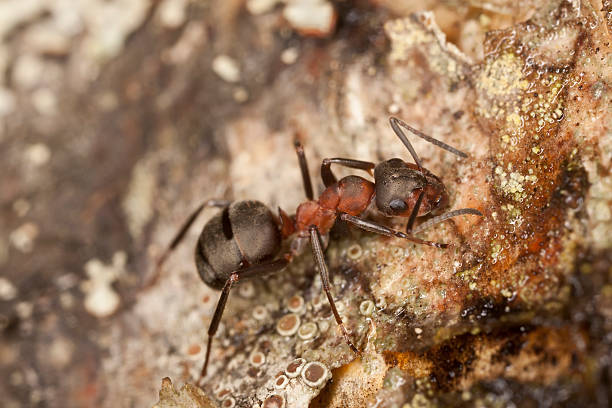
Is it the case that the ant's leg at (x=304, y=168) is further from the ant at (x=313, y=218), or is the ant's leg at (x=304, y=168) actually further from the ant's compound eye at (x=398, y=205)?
the ant's compound eye at (x=398, y=205)

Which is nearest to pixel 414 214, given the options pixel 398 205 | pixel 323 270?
pixel 398 205

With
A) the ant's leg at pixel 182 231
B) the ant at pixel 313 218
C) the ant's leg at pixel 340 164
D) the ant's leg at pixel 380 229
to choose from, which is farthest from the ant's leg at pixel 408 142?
the ant's leg at pixel 182 231

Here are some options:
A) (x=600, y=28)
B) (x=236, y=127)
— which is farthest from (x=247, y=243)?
(x=600, y=28)

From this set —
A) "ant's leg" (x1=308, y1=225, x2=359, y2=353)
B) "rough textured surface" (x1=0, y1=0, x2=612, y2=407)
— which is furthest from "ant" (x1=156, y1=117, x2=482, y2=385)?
"rough textured surface" (x1=0, y1=0, x2=612, y2=407)

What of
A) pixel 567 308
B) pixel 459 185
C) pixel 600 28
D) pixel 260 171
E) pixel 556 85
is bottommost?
pixel 567 308

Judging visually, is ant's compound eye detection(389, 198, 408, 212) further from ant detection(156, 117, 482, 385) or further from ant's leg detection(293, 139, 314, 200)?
ant's leg detection(293, 139, 314, 200)

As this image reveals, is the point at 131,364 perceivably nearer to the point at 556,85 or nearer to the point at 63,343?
the point at 63,343
